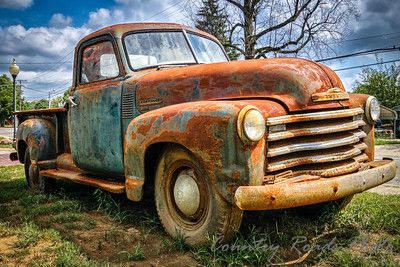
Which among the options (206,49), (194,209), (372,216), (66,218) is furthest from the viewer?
(206,49)

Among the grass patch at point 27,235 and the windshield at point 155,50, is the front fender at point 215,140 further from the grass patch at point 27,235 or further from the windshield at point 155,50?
the grass patch at point 27,235

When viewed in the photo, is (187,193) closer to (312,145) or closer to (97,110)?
(312,145)

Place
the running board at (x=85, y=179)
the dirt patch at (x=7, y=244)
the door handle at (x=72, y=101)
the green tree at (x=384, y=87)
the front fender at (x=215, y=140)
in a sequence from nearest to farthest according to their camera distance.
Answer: the front fender at (x=215, y=140), the dirt patch at (x=7, y=244), the running board at (x=85, y=179), the door handle at (x=72, y=101), the green tree at (x=384, y=87)

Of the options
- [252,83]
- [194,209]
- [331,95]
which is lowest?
Answer: [194,209]

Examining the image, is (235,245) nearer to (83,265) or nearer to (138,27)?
(83,265)

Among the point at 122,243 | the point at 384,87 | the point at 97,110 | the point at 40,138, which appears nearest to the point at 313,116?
the point at 122,243

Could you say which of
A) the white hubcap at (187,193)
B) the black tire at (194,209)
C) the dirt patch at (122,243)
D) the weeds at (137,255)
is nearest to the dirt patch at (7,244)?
the dirt patch at (122,243)

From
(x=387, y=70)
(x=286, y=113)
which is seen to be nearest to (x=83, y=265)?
(x=286, y=113)

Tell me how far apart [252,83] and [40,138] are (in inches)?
133

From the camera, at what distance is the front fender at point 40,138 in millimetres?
4996

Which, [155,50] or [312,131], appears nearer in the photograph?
[312,131]

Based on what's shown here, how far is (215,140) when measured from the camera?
2445mm

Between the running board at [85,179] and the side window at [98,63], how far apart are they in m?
1.10

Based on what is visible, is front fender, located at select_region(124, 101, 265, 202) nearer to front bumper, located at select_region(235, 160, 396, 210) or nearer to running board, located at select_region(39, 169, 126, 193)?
front bumper, located at select_region(235, 160, 396, 210)
